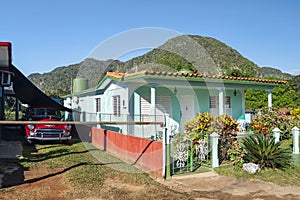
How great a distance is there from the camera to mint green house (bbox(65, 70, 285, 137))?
1278 centimetres

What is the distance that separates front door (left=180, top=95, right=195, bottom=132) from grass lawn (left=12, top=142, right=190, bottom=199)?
18.1 ft

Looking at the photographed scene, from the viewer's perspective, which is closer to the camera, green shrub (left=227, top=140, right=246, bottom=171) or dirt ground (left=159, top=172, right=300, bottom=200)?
dirt ground (left=159, top=172, right=300, bottom=200)

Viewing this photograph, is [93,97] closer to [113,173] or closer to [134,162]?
[134,162]

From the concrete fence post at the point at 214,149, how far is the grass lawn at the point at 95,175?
211cm

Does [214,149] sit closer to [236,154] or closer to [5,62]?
[236,154]

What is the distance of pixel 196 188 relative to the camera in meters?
6.70

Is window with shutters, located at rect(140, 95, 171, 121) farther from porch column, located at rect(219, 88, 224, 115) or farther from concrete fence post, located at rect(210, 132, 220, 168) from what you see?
concrete fence post, located at rect(210, 132, 220, 168)

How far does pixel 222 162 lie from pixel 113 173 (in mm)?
3439

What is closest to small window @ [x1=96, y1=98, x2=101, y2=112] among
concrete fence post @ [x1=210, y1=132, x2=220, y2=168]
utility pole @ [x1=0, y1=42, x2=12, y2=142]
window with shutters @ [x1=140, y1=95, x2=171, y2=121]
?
window with shutters @ [x1=140, y1=95, x2=171, y2=121]

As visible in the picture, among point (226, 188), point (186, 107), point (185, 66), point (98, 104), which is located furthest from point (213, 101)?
point (226, 188)

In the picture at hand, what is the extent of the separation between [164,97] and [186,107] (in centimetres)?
152

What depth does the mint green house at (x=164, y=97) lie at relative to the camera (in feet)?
41.9

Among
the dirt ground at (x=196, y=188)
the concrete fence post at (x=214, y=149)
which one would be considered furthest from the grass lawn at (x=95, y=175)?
the concrete fence post at (x=214, y=149)

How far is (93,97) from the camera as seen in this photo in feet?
60.7
